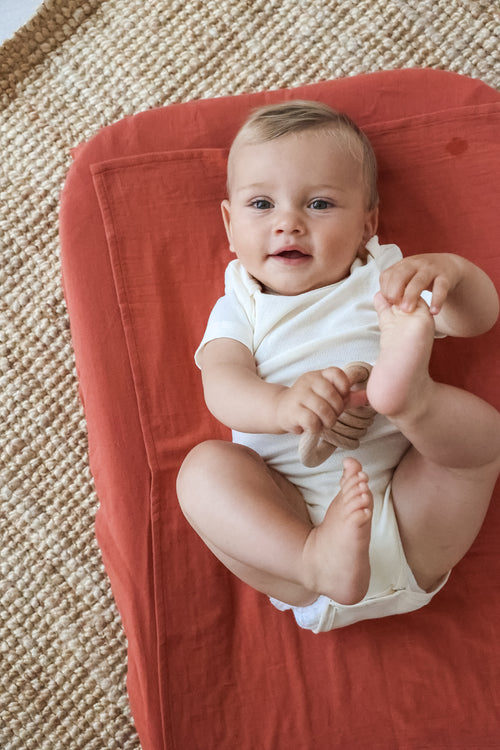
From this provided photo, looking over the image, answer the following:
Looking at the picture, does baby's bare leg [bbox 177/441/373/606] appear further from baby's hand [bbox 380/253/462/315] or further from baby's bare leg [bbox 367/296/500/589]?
baby's hand [bbox 380/253/462/315]

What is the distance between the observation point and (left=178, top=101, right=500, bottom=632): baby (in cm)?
81

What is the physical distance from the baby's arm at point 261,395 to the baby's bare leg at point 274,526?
60 mm

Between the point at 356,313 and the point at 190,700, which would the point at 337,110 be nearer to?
the point at 356,313

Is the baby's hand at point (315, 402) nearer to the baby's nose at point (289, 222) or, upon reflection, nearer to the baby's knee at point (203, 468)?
the baby's knee at point (203, 468)

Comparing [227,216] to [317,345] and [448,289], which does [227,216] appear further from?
[448,289]

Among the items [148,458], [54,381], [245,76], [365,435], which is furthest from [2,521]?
[245,76]

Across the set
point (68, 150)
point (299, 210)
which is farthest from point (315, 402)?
point (68, 150)

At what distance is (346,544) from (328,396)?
169mm

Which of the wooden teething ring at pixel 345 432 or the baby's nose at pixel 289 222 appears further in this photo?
the baby's nose at pixel 289 222

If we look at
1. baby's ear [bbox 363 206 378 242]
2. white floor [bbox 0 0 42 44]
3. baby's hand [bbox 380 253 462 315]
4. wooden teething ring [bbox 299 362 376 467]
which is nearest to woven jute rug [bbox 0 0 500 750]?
white floor [bbox 0 0 42 44]

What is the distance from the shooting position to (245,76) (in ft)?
4.64

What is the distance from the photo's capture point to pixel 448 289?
2.78 ft

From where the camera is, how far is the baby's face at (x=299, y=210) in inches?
38.4

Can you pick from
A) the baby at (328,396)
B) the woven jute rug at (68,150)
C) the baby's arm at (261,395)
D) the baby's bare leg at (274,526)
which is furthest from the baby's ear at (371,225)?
the woven jute rug at (68,150)
